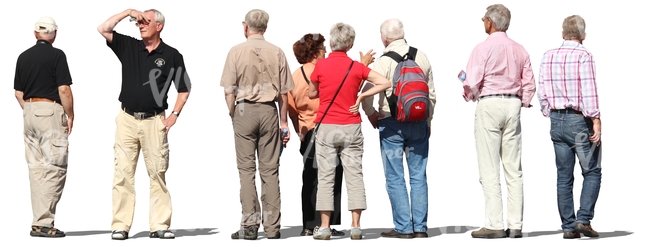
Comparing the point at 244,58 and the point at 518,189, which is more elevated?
the point at 244,58

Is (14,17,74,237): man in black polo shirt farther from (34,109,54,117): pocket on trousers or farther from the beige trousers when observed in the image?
the beige trousers

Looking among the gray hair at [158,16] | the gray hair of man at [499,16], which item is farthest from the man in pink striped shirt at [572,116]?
the gray hair at [158,16]

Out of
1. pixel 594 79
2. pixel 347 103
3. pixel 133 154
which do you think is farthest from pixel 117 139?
pixel 594 79

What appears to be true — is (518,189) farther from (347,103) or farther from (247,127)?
(247,127)

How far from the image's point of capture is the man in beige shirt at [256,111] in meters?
15.0

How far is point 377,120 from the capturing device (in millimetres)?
15250

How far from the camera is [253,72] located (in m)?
15.0

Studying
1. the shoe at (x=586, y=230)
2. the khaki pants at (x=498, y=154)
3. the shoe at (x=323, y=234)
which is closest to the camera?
the shoe at (x=323, y=234)

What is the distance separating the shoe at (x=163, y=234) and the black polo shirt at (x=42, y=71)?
2171mm

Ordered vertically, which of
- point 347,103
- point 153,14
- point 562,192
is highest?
point 153,14

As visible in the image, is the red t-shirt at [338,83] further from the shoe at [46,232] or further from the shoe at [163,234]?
the shoe at [46,232]

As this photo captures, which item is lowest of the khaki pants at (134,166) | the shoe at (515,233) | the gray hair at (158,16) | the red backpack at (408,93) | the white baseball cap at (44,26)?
the shoe at (515,233)

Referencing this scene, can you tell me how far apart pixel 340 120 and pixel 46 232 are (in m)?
4.17

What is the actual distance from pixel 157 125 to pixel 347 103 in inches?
96.6
